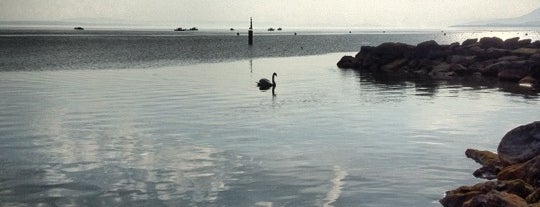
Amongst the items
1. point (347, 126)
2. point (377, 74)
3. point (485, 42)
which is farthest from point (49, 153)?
point (485, 42)

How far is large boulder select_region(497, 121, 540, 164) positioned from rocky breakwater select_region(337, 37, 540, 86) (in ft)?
79.3

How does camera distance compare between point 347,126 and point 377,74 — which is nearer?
point 347,126

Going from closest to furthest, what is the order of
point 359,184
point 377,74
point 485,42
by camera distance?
point 359,184
point 377,74
point 485,42

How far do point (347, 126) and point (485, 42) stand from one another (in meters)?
37.7

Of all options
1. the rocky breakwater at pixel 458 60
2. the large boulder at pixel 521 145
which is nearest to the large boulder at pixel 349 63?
the rocky breakwater at pixel 458 60

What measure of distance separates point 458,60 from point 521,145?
3561cm

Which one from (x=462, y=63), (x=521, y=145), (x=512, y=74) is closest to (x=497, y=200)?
(x=521, y=145)

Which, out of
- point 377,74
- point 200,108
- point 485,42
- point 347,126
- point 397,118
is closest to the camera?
point 347,126

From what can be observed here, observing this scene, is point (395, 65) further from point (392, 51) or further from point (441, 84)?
point (441, 84)

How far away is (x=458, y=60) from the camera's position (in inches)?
1884

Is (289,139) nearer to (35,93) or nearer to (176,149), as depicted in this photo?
(176,149)

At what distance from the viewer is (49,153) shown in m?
15.4

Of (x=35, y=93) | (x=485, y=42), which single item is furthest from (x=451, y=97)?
(x=485, y=42)

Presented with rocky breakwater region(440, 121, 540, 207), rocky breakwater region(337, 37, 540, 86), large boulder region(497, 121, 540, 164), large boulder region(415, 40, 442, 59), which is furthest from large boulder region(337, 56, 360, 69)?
large boulder region(497, 121, 540, 164)
